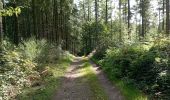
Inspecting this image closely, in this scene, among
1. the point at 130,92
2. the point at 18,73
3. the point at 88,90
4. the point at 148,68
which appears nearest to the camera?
the point at 130,92

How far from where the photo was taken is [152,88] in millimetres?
13672

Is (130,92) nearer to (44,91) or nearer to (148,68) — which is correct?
(148,68)

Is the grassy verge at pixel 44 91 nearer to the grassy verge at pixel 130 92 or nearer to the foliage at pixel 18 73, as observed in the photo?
the foliage at pixel 18 73

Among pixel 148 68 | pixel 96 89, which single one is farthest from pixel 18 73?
pixel 148 68

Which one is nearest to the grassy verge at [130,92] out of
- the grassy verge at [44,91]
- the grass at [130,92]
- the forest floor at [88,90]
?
the grass at [130,92]

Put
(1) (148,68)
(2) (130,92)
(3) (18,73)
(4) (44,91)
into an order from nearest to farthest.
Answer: (2) (130,92) < (4) (44,91) < (1) (148,68) < (3) (18,73)

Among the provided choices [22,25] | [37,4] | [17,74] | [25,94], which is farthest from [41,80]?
[22,25]

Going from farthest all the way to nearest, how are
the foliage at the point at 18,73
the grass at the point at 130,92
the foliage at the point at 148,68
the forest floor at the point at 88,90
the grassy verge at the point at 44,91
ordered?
the foliage at the point at 18,73, the forest floor at the point at 88,90, the grassy verge at the point at 44,91, the foliage at the point at 148,68, the grass at the point at 130,92

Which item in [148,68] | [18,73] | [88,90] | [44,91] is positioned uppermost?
[148,68]

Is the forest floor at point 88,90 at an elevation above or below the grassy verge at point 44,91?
below

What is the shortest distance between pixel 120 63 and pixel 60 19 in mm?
34872

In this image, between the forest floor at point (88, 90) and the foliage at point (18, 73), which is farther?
the foliage at point (18, 73)

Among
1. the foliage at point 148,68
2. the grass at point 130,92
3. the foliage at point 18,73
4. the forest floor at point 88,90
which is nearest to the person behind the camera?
the grass at point 130,92

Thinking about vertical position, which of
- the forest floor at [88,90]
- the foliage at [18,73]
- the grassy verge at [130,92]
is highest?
the foliage at [18,73]
